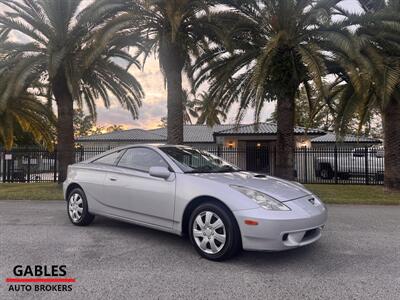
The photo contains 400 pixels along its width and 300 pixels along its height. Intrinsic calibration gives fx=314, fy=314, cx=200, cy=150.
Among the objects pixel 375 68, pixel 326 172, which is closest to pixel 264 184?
pixel 375 68

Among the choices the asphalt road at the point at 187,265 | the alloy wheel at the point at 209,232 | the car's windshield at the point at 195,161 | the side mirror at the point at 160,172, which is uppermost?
the car's windshield at the point at 195,161

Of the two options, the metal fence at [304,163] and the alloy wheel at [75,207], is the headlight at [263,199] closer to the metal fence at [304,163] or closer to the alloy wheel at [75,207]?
the alloy wheel at [75,207]

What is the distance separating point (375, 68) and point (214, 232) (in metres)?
7.95

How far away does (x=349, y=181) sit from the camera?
16531 millimetres

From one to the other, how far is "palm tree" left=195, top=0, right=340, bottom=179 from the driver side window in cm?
513

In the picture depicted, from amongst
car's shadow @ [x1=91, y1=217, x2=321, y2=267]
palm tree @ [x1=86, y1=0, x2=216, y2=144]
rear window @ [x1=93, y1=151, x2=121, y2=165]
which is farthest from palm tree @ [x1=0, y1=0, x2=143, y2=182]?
car's shadow @ [x1=91, y1=217, x2=321, y2=267]

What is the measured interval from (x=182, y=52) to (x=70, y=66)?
4041 mm

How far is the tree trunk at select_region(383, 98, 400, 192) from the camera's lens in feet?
37.3

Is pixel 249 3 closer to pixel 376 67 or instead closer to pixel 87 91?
pixel 376 67

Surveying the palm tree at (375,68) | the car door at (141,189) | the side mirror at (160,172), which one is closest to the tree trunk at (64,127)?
the car door at (141,189)

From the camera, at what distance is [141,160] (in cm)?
514

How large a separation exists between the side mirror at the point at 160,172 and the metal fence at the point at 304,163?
1073 cm

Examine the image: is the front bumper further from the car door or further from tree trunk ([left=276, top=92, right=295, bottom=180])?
tree trunk ([left=276, top=92, right=295, bottom=180])

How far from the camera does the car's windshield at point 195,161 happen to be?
4.76 m
